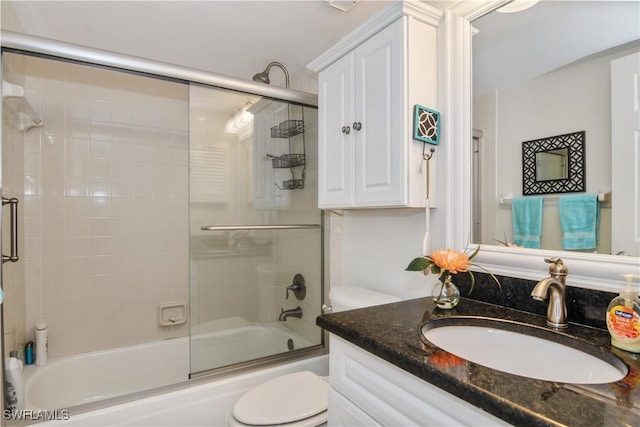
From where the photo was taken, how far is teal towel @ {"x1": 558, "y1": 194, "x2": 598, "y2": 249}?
924 millimetres

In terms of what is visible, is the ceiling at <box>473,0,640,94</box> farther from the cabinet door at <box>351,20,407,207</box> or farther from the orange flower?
the orange flower

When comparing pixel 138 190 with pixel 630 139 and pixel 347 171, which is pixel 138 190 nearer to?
pixel 347 171

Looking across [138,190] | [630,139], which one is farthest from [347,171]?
[138,190]

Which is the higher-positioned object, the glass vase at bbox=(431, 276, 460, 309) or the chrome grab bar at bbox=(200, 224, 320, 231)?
the chrome grab bar at bbox=(200, 224, 320, 231)

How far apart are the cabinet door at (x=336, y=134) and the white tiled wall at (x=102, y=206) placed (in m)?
1.12

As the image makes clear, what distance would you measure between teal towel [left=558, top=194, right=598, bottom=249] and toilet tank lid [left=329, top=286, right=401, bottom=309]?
0.73 meters

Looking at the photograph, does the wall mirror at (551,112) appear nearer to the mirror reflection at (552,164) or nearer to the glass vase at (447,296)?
the mirror reflection at (552,164)

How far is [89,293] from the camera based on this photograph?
7.29 ft

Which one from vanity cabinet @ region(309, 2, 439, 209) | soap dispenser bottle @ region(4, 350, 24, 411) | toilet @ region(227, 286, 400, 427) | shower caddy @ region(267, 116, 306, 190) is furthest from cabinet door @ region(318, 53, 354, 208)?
soap dispenser bottle @ region(4, 350, 24, 411)

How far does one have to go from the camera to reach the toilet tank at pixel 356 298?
151cm

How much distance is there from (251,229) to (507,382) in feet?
4.98

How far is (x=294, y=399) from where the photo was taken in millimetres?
1404

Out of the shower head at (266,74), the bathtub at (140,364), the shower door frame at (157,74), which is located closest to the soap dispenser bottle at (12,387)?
the shower door frame at (157,74)

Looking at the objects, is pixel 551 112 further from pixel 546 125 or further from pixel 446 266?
pixel 446 266
